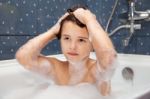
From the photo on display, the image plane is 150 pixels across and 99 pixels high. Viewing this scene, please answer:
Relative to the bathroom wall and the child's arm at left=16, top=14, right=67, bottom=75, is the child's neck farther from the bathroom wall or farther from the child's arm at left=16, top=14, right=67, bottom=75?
the bathroom wall

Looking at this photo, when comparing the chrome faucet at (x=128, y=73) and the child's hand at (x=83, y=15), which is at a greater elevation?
the child's hand at (x=83, y=15)

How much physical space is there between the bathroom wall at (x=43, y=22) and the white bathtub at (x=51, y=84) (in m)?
0.14

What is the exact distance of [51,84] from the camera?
127cm

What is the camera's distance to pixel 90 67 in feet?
3.82

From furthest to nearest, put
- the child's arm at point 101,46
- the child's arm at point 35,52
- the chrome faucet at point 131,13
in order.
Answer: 1. the chrome faucet at point 131,13
2. the child's arm at point 35,52
3. the child's arm at point 101,46

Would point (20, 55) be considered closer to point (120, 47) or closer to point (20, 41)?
point (20, 41)

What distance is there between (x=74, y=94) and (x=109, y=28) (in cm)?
76

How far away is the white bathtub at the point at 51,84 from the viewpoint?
121cm

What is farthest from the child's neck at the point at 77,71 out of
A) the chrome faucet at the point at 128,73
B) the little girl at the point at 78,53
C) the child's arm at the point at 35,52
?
the chrome faucet at the point at 128,73

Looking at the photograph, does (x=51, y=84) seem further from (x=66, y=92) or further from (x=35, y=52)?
(x=35, y=52)

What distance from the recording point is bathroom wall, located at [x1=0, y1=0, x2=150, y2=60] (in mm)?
1502

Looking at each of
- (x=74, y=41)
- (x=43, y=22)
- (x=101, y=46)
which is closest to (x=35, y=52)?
A: (x=74, y=41)

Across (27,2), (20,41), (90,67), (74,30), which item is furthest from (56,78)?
(27,2)

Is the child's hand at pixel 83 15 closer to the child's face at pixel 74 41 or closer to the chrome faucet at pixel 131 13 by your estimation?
the child's face at pixel 74 41
